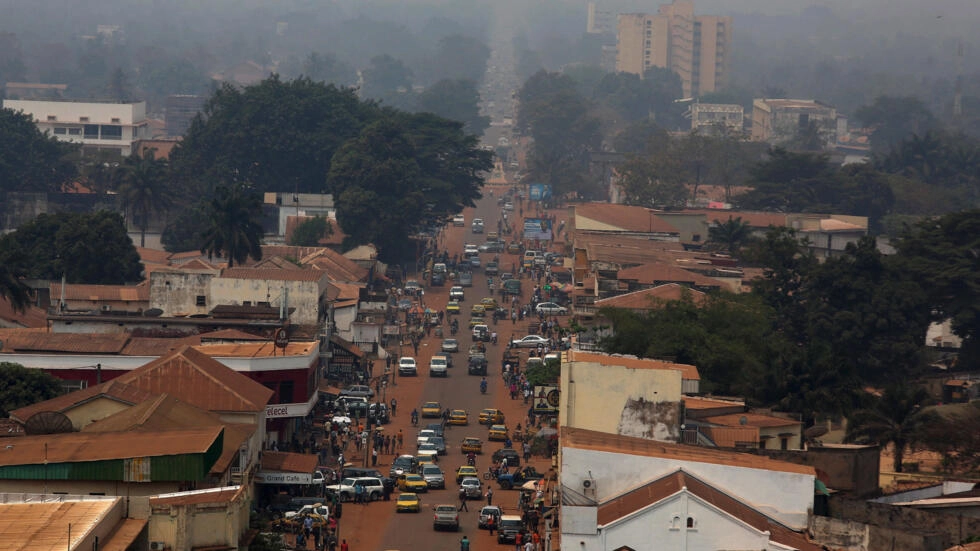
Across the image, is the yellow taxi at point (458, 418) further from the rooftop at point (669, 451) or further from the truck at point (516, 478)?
the rooftop at point (669, 451)

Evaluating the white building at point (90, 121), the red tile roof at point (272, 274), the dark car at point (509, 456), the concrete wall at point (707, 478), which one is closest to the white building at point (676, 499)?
the concrete wall at point (707, 478)

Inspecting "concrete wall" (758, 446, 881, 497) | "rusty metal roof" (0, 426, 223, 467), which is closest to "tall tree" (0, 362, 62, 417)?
"rusty metal roof" (0, 426, 223, 467)

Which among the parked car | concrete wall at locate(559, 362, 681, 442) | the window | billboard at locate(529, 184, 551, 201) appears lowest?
the parked car

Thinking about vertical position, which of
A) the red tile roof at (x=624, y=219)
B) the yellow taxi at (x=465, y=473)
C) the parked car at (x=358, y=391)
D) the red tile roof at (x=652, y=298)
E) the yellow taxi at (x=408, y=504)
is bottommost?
the yellow taxi at (x=408, y=504)

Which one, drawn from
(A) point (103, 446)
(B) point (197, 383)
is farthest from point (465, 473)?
(A) point (103, 446)

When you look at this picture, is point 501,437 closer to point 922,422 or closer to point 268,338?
point 268,338

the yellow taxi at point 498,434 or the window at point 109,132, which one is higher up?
the window at point 109,132

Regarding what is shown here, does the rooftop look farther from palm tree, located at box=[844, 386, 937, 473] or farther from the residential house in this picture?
palm tree, located at box=[844, 386, 937, 473]

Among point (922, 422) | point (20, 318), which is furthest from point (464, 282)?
point (922, 422)
